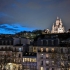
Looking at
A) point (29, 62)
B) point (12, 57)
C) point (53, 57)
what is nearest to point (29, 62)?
point (29, 62)

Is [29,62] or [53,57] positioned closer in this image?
[53,57]

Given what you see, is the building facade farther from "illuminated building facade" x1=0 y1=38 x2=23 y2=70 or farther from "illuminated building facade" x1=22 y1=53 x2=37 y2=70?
"illuminated building facade" x1=0 y1=38 x2=23 y2=70

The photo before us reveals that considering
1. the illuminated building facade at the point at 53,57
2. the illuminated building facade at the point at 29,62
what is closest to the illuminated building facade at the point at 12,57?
the illuminated building facade at the point at 29,62

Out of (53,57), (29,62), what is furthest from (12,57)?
(53,57)

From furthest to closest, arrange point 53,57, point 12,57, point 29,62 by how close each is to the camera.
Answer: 1. point 12,57
2. point 29,62
3. point 53,57

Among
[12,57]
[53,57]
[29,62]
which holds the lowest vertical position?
[29,62]

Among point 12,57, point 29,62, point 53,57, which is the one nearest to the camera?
point 53,57

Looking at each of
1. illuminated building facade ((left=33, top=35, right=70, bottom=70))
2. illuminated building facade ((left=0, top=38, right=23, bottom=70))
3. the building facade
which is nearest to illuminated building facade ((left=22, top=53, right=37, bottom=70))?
the building facade

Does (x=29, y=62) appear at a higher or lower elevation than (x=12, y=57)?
lower

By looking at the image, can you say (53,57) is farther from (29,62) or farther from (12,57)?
(12,57)

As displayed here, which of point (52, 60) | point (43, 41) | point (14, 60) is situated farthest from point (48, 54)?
point (14, 60)

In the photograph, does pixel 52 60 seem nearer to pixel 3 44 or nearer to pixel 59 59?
pixel 59 59

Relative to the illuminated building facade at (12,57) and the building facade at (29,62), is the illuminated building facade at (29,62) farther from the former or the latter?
the illuminated building facade at (12,57)

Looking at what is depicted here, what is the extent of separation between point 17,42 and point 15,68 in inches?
489
